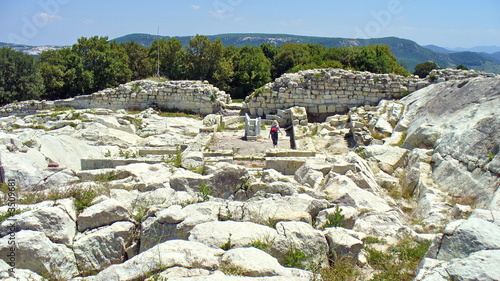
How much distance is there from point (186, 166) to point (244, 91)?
23.2m

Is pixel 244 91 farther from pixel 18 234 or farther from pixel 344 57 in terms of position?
pixel 18 234

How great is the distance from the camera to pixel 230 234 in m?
5.31

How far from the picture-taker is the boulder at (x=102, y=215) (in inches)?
228

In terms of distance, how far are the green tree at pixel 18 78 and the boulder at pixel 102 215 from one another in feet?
88.1

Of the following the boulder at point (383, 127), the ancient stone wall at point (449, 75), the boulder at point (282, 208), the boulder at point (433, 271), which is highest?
the ancient stone wall at point (449, 75)

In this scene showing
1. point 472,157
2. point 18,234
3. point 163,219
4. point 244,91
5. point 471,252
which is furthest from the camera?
point 244,91

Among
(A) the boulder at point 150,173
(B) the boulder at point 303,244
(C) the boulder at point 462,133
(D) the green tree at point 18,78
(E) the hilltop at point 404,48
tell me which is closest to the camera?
(B) the boulder at point 303,244

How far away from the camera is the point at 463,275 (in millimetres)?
3965

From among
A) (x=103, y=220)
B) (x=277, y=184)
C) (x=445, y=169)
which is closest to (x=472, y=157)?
(x=445, y=169)

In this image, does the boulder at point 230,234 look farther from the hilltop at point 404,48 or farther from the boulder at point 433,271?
the hilltop at point 404,48

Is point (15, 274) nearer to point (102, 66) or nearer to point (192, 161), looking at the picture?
point (192, 161)

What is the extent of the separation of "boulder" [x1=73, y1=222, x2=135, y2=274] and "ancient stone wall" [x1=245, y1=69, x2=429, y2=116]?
14.5 metres

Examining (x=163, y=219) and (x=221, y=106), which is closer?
(x=163, y=219)

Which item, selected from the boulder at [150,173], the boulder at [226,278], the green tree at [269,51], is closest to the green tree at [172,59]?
the green tree at [269,51]
